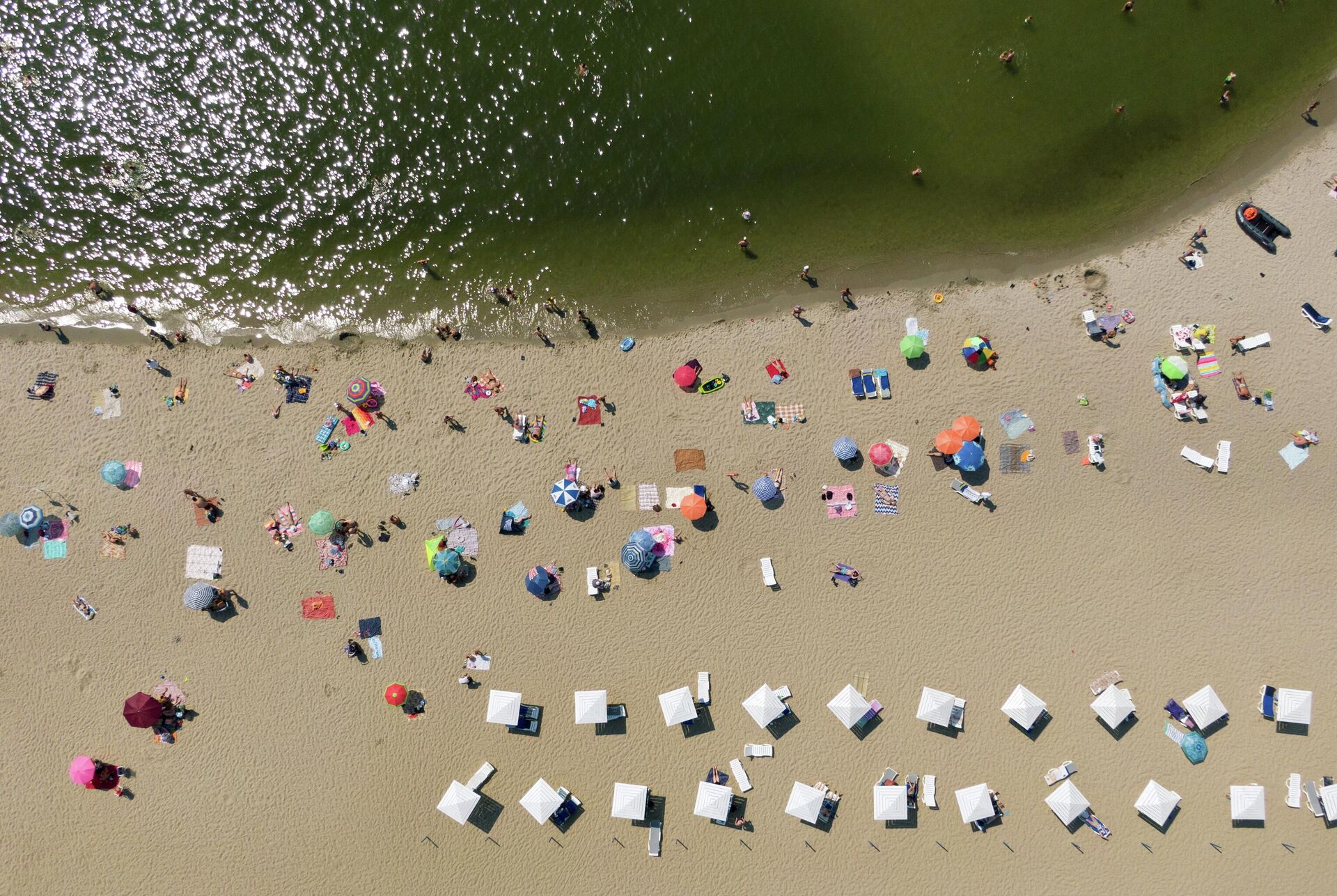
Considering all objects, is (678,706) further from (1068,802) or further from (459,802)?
(1068,802)

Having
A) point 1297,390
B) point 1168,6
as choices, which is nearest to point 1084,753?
point 1297,390

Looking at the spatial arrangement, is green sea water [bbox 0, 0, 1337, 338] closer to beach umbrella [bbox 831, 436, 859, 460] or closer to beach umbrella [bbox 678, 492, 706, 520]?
beach umbrella [bbox 831, 436, 859, 460]

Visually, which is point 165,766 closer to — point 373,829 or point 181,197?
point 373,829

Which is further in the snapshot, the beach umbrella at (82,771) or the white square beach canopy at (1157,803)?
the beach umbrella at (82,771)

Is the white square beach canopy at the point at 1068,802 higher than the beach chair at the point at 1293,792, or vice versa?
the beach chair at the point at 1293,792

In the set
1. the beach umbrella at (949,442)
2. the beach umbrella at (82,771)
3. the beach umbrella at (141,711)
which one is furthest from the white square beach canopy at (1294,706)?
the beach umbrella at (82,771)

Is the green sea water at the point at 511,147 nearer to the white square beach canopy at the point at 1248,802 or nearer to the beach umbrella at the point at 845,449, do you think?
the beach umbrella at the point at 845,449

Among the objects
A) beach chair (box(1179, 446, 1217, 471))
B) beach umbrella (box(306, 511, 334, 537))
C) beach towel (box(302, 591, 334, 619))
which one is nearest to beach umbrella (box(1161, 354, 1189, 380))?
beach chair (box(1179, 446, 1217, 471))
